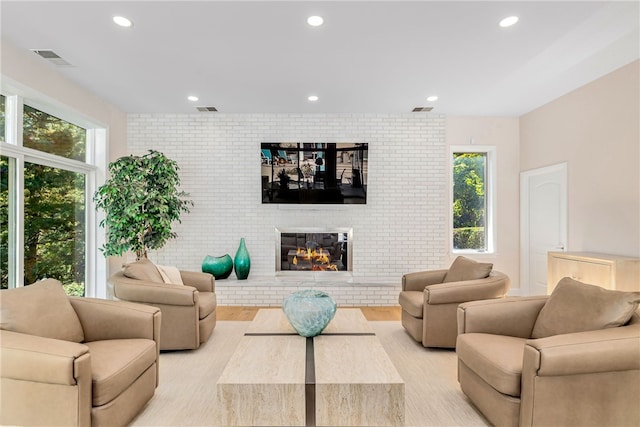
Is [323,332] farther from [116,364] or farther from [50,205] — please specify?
[50,205]

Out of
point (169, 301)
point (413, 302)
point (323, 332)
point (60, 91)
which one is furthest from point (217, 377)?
point (60, 91)

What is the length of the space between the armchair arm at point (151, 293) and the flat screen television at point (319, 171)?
224 centimetres

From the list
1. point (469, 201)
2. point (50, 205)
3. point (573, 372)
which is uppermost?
point (469, 201)

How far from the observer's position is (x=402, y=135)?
201 inches

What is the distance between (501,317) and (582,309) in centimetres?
46

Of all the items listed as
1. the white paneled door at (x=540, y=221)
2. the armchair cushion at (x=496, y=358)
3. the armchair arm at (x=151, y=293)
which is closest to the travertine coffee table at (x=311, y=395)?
the armchair cushion at (x=496, y=358)

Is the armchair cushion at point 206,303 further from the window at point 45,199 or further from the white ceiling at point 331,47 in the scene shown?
the white ceiling at point 331,47

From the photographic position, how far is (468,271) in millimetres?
3389

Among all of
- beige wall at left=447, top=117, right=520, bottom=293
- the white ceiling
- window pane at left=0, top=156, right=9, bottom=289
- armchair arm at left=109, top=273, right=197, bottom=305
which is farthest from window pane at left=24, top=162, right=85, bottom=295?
beige wall at left=447, top=117, right=520, bottom=293

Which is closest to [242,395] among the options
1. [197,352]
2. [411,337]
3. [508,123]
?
[197,352]

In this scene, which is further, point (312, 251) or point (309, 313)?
point (312, 251)

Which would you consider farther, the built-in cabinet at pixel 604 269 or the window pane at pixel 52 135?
the window pane at pixel 52 135

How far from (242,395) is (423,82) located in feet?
11.5

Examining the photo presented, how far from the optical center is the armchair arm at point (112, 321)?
2.29 meters
